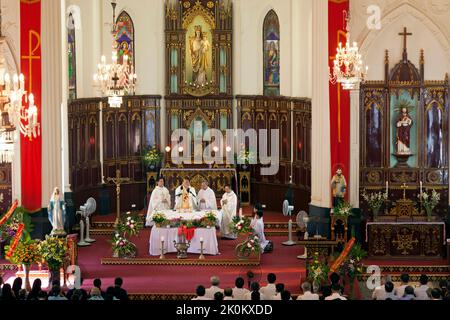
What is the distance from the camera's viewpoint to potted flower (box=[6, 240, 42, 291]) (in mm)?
25750

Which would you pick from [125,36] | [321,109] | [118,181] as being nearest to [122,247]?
[118,181]

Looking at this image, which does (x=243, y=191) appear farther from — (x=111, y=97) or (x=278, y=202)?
(x=111, y=97)

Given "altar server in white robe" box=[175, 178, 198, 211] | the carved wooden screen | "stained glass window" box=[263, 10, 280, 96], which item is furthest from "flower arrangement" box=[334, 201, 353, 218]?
"stained glass window" box=[263, 10, 280, 96]

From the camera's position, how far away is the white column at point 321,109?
102 ft

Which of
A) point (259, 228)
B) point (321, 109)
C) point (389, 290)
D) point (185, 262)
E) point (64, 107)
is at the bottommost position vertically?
point (185, 262)

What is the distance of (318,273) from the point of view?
80.6 feet

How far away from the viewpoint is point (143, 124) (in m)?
38.5

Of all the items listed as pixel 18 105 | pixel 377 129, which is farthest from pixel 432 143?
pixel 18 105

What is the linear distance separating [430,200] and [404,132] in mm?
2169

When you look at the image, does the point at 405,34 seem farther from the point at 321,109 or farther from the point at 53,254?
the point at 53,254

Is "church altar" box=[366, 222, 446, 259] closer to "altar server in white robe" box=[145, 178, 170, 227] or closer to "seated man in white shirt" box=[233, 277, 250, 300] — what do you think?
"altar server in white robe" box=[145, 178, 170, 227]

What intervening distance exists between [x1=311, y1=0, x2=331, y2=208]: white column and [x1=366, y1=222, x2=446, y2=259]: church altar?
219 cm

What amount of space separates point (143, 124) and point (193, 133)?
1.89m

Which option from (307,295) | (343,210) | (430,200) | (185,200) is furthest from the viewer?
(185,200)
